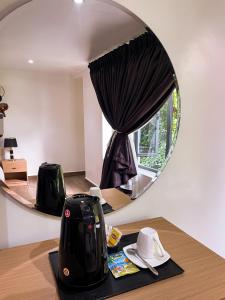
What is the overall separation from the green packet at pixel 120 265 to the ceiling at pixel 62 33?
0.73 metres

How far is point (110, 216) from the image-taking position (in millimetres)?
1095

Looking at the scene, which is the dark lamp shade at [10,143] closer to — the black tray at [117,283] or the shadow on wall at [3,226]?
the shadow on wall at [3,226]

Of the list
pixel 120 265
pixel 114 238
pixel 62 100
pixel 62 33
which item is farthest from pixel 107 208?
pixel 62 33

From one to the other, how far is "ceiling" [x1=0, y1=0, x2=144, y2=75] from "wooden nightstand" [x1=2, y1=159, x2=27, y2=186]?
0.36 m

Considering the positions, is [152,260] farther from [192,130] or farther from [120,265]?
[192,130]

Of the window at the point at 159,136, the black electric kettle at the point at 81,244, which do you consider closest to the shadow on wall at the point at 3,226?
the black electric kettle at the point at 81,244

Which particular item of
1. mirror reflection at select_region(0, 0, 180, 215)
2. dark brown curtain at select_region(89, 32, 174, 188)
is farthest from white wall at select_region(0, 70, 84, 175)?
dark brown curtain at select_region(89, 32, 174, 188)

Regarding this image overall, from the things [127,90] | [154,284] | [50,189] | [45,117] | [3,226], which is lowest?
[154,284]

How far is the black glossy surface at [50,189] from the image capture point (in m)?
0.95

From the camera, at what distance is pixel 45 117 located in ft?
3.08

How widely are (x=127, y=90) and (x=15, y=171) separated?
0.59 meters

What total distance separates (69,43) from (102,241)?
75 cm

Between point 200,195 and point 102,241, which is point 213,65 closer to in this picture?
point 200,195

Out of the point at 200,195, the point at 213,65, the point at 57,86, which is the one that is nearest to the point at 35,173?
the point at 57,86
